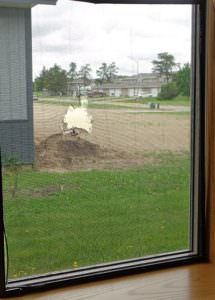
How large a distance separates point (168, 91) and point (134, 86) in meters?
0.20

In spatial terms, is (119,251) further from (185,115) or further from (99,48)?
(99,48)

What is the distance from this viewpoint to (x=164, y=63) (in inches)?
89.7

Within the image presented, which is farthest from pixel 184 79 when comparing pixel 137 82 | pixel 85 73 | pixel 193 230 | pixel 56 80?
pixel 193 230

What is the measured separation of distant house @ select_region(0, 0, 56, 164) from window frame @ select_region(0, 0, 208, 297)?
0.43 m

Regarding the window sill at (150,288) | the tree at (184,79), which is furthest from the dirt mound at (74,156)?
the window sill at (150,288)

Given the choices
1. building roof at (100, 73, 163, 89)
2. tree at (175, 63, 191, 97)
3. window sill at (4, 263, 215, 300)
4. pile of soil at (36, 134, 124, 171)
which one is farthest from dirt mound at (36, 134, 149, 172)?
window sill at (4, 263, 215, 300)

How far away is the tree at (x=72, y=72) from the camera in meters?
2.08

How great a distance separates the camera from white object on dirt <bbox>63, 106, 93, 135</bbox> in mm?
2105

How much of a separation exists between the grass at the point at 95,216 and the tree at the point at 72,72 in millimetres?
468

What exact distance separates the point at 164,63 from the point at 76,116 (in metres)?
0.56

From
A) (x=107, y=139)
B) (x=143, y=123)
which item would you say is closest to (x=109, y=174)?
(x=107, y=139)

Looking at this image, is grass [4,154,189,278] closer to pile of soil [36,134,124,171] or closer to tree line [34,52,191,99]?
pile of soil [36,134,124,171]

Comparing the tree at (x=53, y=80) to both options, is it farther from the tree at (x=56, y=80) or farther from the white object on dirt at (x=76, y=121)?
the white object on dirt at (x=76, y=121)

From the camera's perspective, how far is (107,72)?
7.09 feet
